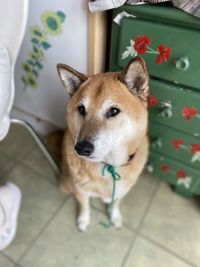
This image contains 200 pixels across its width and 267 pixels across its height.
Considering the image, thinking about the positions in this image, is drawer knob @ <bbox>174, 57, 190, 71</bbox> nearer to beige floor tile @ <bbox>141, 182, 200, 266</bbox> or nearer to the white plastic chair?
the white plastic chair

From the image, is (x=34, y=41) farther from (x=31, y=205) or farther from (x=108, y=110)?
(x=31, y=205)

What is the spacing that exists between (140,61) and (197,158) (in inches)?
21.4

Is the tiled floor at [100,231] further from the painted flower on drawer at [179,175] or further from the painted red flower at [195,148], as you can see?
the painted red flower at [195,148]

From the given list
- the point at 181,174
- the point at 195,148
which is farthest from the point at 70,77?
the point at 181,174

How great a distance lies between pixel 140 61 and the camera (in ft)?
2.23

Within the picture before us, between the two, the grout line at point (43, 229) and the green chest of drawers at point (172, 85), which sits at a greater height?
the green chest of drawers at point (172, 85)

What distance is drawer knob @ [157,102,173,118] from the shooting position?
943 millimetres

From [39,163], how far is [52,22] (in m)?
0.73

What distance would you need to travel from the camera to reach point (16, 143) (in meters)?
1.50

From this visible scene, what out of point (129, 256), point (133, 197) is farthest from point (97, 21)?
point (129, 256)

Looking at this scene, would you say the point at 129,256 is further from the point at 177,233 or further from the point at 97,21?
the point at 97,21

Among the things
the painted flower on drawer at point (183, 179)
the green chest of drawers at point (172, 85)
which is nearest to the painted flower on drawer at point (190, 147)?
the green chest of drawers at point (172, 85)

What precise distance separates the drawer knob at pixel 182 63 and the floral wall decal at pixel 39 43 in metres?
0.47

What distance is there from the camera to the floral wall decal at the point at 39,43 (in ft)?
3.29
